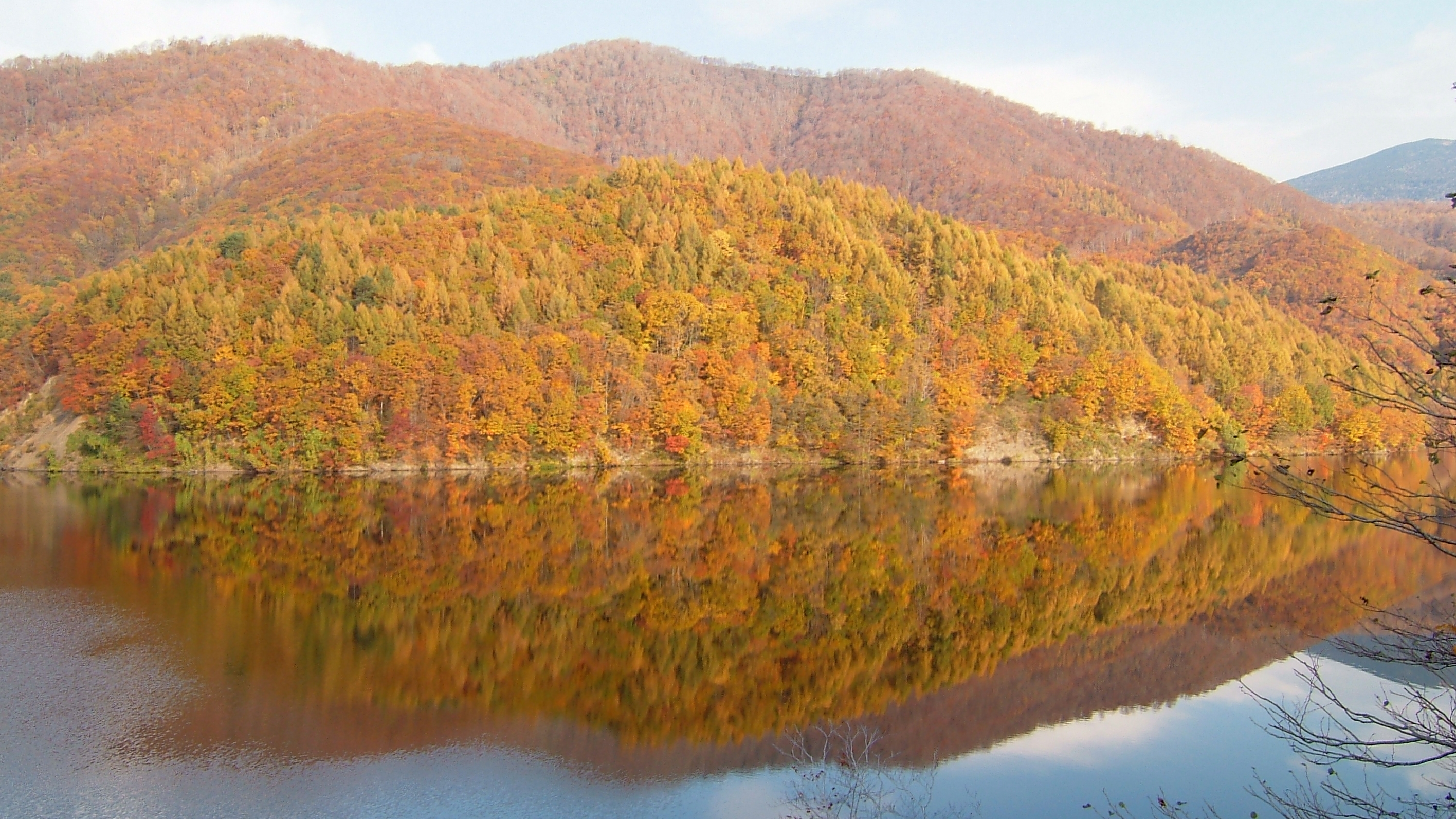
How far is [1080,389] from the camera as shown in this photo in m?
70.1

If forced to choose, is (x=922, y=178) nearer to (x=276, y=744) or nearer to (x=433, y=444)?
(x=433, y=444)

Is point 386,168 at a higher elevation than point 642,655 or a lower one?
higher

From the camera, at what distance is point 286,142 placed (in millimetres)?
124938

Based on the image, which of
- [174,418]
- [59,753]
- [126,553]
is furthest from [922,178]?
[59,753]

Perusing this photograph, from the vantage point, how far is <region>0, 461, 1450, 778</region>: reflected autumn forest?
628 inches

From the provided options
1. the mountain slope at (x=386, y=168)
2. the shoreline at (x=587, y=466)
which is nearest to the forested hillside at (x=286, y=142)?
the mountain slope at (x=386, y=168)

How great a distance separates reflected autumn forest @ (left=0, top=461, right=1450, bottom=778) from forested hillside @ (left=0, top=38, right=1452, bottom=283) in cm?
7372

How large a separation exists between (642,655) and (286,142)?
126 meters

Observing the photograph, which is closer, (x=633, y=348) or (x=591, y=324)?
(x=591, y=324)

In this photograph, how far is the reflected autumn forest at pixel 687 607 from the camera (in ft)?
52.3

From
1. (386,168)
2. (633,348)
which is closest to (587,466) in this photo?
(633,348)

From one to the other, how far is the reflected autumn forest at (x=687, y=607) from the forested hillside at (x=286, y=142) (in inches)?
2902

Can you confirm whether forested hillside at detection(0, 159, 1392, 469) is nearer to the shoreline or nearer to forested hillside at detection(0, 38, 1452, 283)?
the shoreline

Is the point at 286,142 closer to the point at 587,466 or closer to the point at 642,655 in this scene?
the point at 587,466
